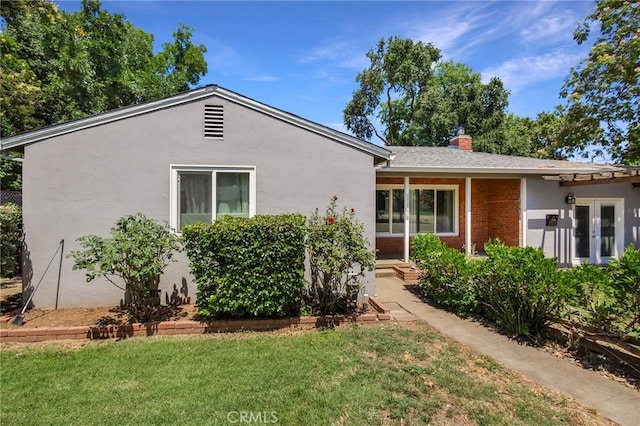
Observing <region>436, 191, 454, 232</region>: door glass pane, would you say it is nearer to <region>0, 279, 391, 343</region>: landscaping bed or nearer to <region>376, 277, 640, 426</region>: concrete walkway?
<region>376, 277, 640, 426</region>: concrete walkway

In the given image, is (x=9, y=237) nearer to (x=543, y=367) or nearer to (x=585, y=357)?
(x=543, y=367)

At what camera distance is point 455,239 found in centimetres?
1257

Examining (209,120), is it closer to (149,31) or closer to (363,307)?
(363,307)

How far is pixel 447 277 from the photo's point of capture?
667cm

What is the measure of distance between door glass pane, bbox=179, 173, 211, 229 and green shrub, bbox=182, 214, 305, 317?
1.19 m

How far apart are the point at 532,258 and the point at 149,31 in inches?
1035

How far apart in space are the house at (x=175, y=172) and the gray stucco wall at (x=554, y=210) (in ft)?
23.0

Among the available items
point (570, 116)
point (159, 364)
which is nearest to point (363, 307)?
point (159, 364)

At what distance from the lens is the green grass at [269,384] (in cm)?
314

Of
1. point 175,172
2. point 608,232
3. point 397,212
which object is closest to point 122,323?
point 175,172

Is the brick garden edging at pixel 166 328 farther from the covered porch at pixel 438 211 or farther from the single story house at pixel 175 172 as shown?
the covered porch at pixel 438 211

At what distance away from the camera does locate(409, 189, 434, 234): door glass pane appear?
12.6 meters

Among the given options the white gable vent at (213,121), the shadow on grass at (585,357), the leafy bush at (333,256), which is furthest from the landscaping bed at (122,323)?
the white gable vent at (213,121)

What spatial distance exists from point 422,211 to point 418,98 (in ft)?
55.6
